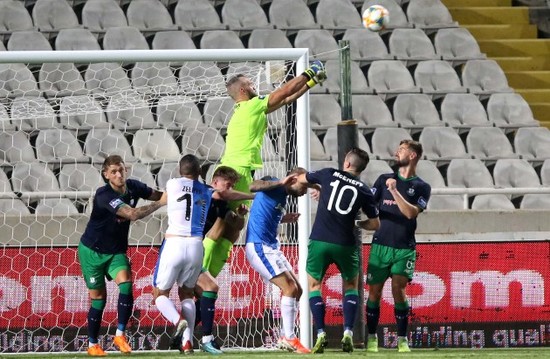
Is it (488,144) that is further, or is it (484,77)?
(484,77)

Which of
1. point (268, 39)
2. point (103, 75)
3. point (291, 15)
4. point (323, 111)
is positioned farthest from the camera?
point (291, 15)

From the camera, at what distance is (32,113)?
1172cm

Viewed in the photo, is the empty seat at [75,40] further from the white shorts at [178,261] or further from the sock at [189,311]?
the sock at [189,311]

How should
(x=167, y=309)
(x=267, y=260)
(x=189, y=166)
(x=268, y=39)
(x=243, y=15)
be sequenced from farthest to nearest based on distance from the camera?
(x=243, y=15) → (x=268, y=39) → (x=267, y=260) → (x=189, y=166) → (x=167, y=309)

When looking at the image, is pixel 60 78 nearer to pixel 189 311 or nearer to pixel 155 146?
pixel 155 146

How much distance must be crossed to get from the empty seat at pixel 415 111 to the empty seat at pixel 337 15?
1.54 meters

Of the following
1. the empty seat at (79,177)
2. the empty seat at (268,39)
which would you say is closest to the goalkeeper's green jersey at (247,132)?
the empty seat at (79,177)

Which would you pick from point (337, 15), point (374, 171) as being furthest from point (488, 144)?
point (337, 15)

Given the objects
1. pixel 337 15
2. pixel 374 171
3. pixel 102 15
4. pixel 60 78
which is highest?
pixel 337 15

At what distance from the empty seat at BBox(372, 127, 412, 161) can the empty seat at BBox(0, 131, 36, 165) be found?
4088mm

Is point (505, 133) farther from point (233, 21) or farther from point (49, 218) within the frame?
point (49, 218)

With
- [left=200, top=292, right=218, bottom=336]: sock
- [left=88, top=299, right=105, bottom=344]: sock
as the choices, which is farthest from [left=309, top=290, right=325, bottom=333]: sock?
[left=88, top=299, right=105, bottom=344]: sock

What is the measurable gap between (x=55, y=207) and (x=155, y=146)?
1422 mm

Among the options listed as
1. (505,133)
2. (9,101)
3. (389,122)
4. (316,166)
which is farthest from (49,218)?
(505,133)
